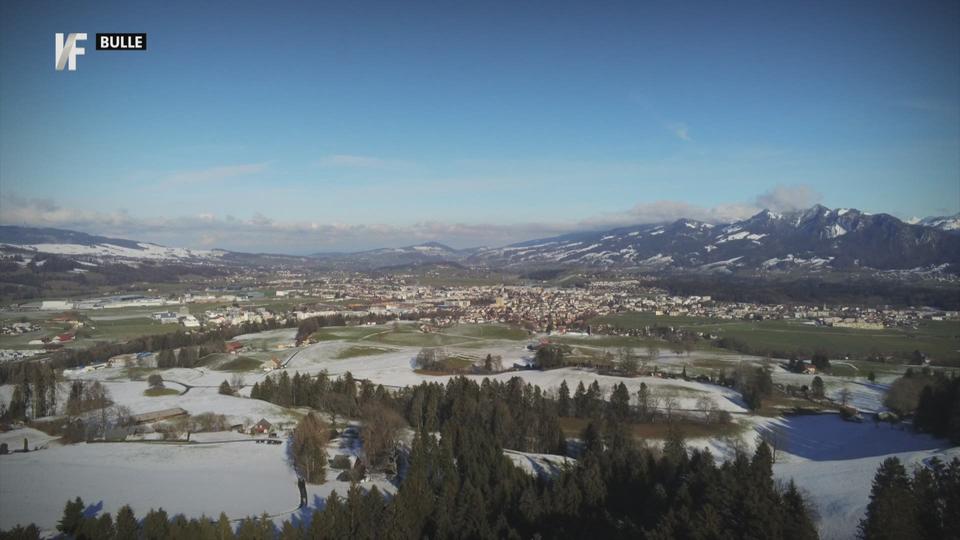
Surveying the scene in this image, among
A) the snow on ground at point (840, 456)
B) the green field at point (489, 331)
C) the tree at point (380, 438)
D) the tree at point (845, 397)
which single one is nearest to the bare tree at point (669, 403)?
the snow on ground at point (840, 456)

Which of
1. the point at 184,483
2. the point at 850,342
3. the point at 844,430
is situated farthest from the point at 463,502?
the point at 850,342

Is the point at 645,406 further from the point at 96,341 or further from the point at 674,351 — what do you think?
the point at 96,341

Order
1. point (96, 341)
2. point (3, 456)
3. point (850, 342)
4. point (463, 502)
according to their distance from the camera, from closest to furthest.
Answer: point (463, 502)
point (3, 456)
point (96, 341)
point (850, 342)

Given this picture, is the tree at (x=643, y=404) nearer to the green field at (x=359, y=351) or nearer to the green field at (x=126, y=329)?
the green field at (x=359, y=351)

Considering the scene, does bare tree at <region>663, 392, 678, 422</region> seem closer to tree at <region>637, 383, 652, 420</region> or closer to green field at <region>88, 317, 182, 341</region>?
tree at <region>637, 383, 652, 420</region>

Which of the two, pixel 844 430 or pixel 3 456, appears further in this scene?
pixel 844 430

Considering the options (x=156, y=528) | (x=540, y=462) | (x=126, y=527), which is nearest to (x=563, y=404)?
(x=540, y=462)

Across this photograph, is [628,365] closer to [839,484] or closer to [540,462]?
[540,462]
